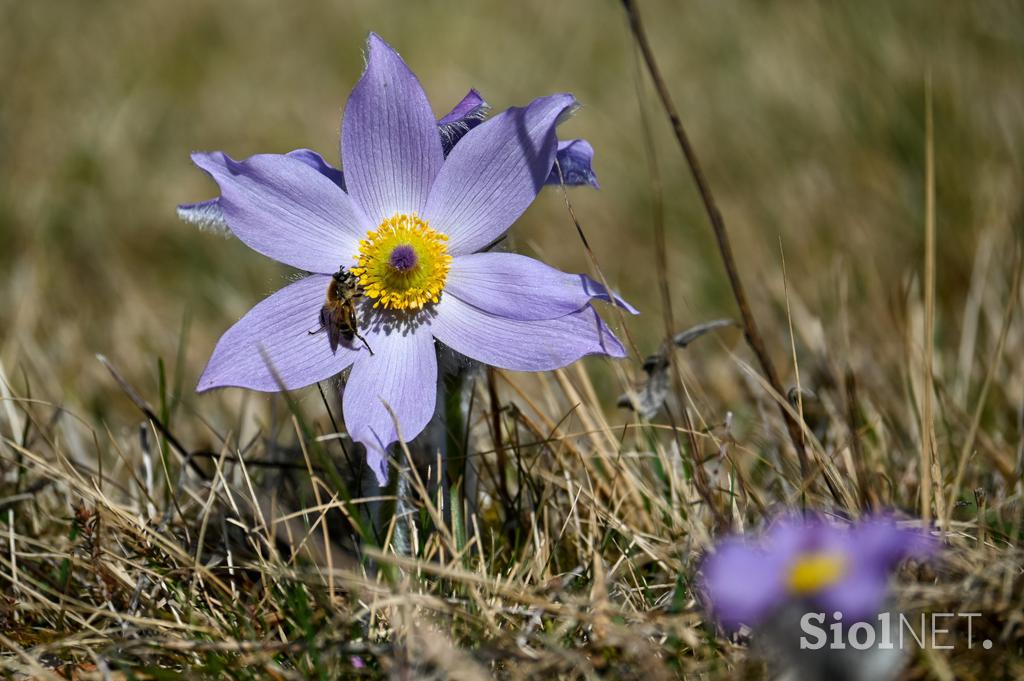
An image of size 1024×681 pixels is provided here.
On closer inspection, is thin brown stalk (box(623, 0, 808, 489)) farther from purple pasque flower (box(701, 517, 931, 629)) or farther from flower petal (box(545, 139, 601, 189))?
purple pasque flower (box(701, 517, 931, 629))

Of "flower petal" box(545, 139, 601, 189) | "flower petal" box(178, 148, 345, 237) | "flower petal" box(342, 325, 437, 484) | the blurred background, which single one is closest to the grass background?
the blurred background

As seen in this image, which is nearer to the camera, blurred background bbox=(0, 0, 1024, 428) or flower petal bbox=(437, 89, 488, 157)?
flower petal bbox=(437, 89, 488, 157)

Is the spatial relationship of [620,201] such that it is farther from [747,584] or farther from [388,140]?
[747,584]

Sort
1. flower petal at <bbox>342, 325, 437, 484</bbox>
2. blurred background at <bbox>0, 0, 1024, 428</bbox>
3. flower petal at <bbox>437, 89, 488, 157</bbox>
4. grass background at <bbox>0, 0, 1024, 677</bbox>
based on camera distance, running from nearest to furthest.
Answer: flower petal at <bbox>342, 325, 437, 484</bbox>, flower petal at <bbox>437, 89, 488, 157</bbox>, grass background at <bbox>0, 0, 1024, 677</bbox>, blurred background at <bbox>0, 0, 1024, 428</bbox>

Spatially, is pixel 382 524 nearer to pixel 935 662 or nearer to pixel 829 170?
pixel 935 662

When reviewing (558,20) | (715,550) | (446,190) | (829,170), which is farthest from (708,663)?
(558,20)

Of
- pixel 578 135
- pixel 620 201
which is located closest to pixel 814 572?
pixel 620 201
